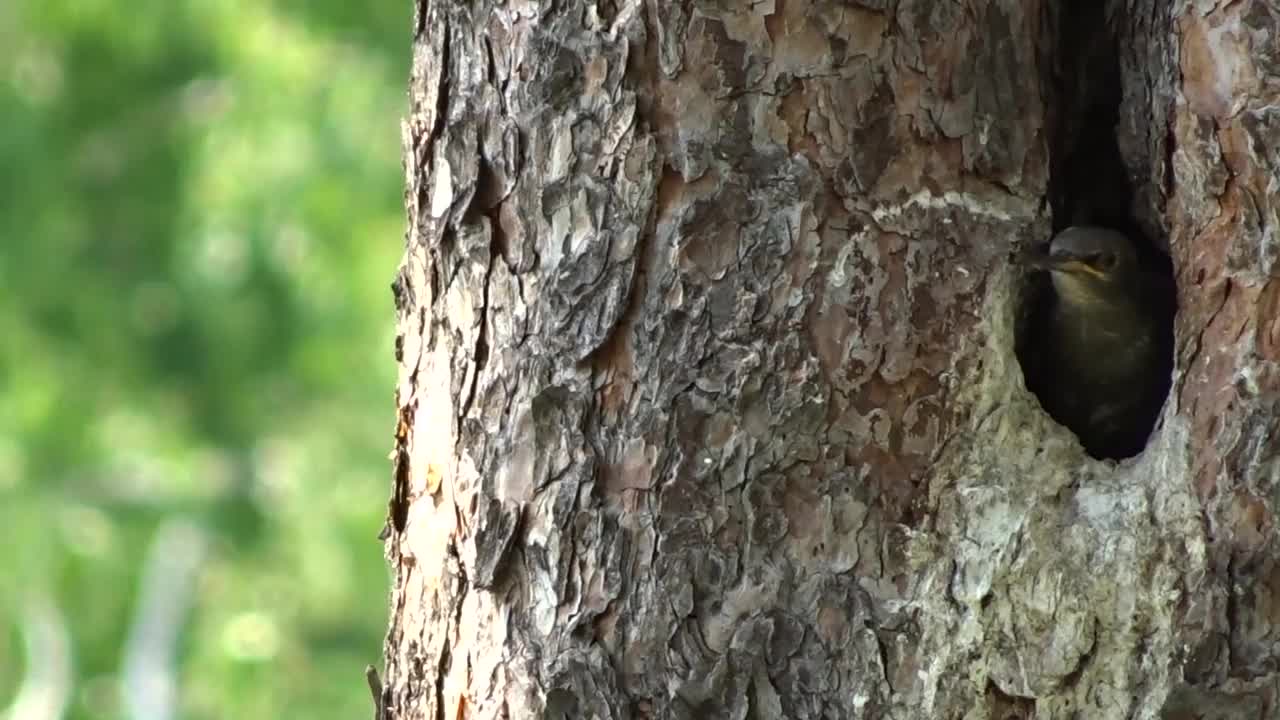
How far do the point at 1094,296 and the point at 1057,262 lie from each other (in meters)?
0.15

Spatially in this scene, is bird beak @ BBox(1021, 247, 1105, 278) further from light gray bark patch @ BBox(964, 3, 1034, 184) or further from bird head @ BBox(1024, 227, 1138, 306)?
light gray bark patch @ BBox(964, 3, 1034, 184)

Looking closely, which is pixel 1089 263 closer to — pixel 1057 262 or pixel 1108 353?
pixel 1057 262

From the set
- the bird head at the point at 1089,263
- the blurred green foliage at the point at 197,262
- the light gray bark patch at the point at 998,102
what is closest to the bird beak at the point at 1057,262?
the bird head at the point at 1089,263

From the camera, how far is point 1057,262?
198 cm

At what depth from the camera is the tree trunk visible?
1.75 metres

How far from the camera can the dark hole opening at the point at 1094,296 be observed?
208 centimetres

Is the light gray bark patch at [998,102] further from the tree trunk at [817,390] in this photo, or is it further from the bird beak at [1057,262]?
the bird beak at [1057,262]

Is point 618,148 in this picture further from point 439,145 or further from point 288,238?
point 288,238

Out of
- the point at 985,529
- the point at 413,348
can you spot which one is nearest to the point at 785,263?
the point at 985,529

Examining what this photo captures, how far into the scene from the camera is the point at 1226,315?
5.76 ft

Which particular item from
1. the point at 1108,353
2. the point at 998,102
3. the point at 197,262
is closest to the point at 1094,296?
the point at 1108,353

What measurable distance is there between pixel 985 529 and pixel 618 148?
608 millimetres

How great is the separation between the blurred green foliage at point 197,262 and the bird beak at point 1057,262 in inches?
136

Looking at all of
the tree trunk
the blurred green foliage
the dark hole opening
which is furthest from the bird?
the blurred green foliage
